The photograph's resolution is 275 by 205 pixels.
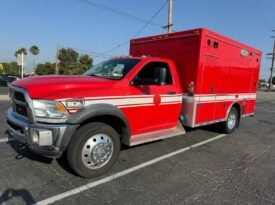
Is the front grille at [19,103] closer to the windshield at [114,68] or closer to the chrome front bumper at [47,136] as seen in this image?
the chrome front bumper at [47,136]

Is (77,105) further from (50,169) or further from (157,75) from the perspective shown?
(157,75)

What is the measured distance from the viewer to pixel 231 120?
7.65 meters

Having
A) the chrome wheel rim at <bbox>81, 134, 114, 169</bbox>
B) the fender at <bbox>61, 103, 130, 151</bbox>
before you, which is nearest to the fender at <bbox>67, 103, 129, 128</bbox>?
the fender at <bbox>61, 103, 130, 151</bbox>

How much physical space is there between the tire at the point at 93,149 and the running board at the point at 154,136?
482 mm

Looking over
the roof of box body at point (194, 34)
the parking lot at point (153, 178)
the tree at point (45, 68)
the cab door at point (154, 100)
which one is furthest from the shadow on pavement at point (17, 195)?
the tree at point (45, 68)

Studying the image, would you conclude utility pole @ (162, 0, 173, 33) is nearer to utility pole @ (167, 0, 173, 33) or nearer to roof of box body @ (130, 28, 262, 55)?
utility pole @ (167, 0, 173, 33)

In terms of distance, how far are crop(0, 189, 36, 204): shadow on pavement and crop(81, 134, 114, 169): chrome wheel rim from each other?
883 mm

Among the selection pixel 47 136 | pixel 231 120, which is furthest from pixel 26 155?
pixel 231 120

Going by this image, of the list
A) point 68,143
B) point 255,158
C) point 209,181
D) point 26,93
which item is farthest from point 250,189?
point 26,93

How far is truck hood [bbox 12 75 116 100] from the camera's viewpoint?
3.51m

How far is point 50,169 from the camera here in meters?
4.21

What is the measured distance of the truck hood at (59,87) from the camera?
11.5 ft

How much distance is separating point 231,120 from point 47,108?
589 cm

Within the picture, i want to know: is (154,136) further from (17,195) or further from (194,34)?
(17,195)
